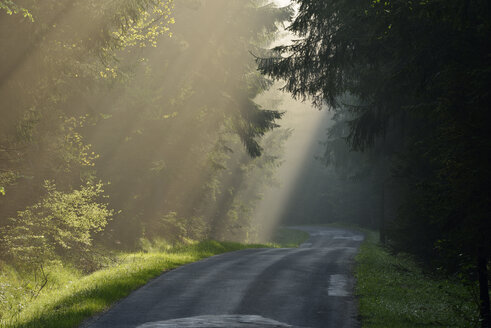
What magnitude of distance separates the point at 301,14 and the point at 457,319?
335 inches

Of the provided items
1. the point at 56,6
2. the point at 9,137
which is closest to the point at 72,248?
the point at 9,137

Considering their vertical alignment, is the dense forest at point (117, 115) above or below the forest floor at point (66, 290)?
above

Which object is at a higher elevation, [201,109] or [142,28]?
[142,28]

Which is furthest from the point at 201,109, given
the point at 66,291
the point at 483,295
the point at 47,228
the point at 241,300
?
the point at 483,295

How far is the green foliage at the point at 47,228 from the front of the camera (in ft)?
46.9

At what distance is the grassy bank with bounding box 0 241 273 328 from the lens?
933cm

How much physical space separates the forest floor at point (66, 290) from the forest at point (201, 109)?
2.07 feet

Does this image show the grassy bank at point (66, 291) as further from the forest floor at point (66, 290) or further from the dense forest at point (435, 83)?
the dense forest at point (435, 83)

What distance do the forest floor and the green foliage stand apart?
52 centimetres

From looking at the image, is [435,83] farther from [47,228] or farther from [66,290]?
[47,228]

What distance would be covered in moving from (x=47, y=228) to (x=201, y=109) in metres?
13.3

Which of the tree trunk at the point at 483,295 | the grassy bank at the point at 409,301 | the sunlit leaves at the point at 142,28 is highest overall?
the sunlit leaves at the point at 142,28

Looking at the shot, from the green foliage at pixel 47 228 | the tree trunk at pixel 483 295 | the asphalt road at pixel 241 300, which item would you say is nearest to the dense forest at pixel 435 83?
the tree trunk at pixel 483 295

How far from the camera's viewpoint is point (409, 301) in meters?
11.7
